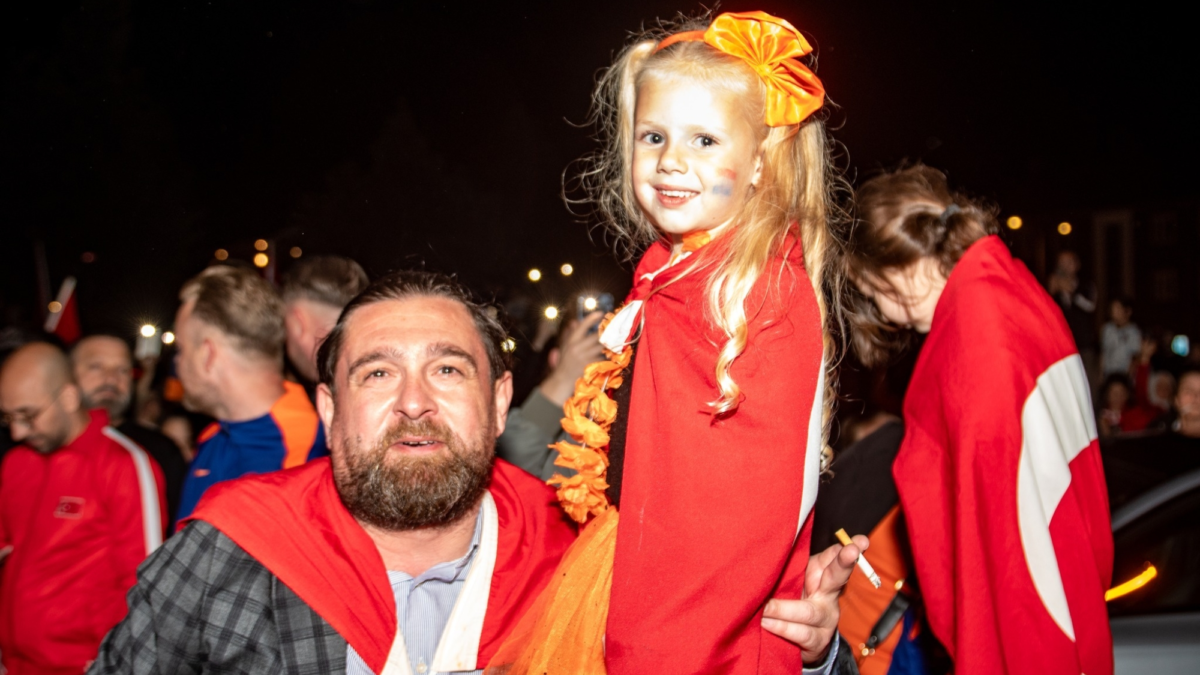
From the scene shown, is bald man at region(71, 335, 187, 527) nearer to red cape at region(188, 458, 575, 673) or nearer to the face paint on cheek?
red cape at region(188, 458, 575, 673)

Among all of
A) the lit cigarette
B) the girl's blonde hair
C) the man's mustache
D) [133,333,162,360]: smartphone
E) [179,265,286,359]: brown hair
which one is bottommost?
[133,333,162,360]: smartphone

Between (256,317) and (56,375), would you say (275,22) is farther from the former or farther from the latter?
(56,375)

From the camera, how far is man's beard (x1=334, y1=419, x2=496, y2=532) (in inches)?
79.7

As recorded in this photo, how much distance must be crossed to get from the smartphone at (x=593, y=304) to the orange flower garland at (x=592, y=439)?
1570 millimetres

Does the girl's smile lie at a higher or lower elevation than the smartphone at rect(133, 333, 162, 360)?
higher

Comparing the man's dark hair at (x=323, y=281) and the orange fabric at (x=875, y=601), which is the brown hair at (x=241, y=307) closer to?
the man's dark hair at (x=323, y=281)

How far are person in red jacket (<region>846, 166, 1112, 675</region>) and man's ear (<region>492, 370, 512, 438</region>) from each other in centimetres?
113

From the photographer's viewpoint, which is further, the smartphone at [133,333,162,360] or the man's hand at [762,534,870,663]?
the smartphone at [133,333,162,360]

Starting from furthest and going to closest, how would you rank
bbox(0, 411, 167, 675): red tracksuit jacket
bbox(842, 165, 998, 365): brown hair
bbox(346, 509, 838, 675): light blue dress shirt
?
bbox(0, 411, 167, 675): red tracksuit jacket, bbox(842, 165, 998, 365): brown hair, bbox(346, 509, 838, 675): light blue dress shirt

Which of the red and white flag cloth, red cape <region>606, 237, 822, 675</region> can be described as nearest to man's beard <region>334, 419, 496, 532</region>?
red cape <region>606, 237, 822, 675</region>

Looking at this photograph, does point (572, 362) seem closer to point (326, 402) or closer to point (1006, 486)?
point (326, 402)

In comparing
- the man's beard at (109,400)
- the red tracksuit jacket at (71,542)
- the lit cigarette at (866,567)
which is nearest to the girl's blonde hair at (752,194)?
the lit cigarette at (866,567)

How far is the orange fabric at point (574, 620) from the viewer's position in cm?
172

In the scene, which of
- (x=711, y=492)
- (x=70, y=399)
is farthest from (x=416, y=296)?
(x=70, y=399)
